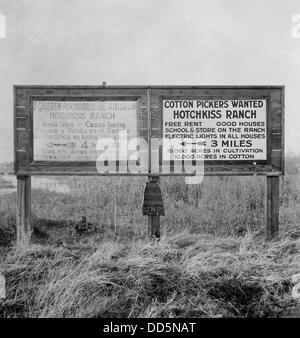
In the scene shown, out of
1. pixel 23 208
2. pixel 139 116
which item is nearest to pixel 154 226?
pixel 139 116

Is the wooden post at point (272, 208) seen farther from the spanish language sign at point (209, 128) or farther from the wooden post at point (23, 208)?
the wooden post at point (23, 208)

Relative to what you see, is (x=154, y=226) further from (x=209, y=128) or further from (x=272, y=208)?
(x=272, y=208)

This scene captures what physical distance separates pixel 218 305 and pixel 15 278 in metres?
2.14

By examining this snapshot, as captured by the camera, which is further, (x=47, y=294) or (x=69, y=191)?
(x=69, y=191)

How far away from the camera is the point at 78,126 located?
648cm

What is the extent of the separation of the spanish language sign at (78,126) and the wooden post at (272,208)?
2.22m

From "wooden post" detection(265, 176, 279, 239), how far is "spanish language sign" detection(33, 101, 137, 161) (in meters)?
2.22

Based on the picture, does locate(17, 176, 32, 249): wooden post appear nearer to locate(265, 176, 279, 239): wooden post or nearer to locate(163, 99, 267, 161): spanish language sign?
locate(163, 99, 267, 161): spanish language sign

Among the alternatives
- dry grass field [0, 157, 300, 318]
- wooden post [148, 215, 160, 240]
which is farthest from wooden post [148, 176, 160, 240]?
dry grass field [0, 157, 300, 318]

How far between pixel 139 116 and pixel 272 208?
2.45 meters

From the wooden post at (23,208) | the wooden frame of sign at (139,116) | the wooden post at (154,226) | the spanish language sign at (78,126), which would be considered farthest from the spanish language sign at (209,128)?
the wooden post at (23,208)

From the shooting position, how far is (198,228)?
715cm
